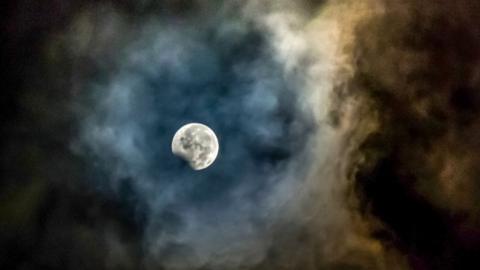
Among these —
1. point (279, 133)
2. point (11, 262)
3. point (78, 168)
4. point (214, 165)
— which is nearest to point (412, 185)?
point (279, 133)

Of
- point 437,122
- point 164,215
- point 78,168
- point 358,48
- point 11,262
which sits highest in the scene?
point 358,48

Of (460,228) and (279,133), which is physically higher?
(279,133)

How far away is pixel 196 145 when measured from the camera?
2457 millimetres

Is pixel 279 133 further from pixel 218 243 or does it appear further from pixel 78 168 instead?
pixel 78 168

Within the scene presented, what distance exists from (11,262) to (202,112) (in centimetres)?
92

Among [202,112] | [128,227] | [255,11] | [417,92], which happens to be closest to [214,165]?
[202,112]

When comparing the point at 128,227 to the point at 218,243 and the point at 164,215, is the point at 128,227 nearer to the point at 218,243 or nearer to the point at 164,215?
the point at 164,215

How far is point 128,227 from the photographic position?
243 centimetres

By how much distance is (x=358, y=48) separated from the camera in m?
2.47

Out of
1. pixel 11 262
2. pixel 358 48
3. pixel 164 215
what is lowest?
pixel 11 262

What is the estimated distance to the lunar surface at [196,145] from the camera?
8.05 feet

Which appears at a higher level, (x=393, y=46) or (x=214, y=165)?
(x=393, y=46)

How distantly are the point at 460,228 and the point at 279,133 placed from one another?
773 millimetres

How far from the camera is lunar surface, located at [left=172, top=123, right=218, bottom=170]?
245 centimetres
